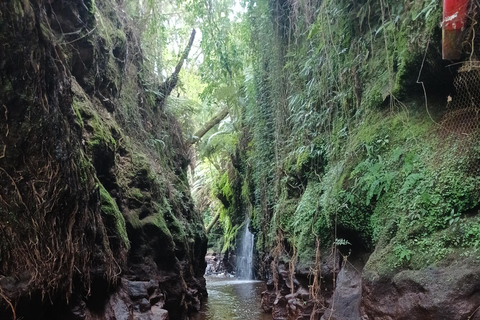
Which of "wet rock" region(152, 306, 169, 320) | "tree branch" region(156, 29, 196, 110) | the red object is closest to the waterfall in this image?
"tree branch" region(156, 29, 196, 110)

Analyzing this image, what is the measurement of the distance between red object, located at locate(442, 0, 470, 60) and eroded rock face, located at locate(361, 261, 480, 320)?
2.37 m

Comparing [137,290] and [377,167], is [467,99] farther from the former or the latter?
[137,290]

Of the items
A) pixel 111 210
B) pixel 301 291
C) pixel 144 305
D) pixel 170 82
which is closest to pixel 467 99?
pixel 301 291

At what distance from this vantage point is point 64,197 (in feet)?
14.8

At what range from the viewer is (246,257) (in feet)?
64.2

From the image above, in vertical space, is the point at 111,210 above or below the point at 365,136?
below

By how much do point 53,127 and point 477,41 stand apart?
4.96m

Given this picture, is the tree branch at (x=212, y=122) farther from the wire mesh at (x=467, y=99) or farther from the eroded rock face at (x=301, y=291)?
the wire mesh at (x=467, y=99)

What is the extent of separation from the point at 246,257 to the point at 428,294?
16.3 metres

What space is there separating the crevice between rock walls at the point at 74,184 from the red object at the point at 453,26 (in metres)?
4.57

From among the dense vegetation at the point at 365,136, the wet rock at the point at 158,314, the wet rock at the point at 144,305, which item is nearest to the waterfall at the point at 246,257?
the dense vegetation at the point at 365,136

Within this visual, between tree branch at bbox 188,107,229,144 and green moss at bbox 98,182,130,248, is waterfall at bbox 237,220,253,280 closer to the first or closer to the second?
tree branch at bbox 188,107,229,144

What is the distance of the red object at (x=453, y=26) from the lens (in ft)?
Answer: 13.2

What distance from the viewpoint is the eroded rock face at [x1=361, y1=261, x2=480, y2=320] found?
11.6ft
